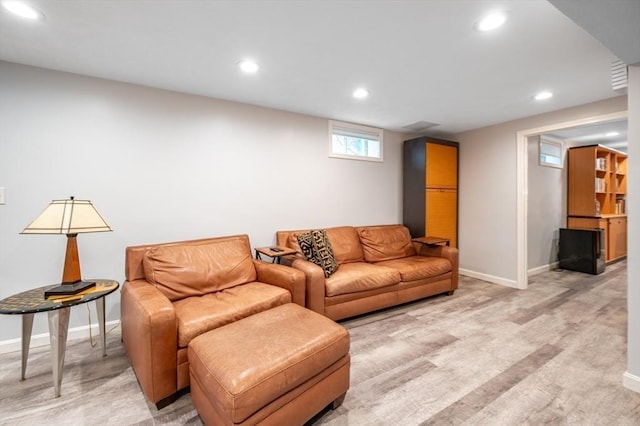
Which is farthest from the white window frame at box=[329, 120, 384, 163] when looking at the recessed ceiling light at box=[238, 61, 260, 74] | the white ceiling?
the recessed ceiling light at box=[238, 61, 260, 74]

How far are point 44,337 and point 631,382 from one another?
171 inches

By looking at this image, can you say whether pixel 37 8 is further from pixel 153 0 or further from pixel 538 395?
pixel 538 395

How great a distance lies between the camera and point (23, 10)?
5.21ft

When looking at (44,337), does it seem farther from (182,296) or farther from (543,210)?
(543,210)

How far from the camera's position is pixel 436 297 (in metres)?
3.47

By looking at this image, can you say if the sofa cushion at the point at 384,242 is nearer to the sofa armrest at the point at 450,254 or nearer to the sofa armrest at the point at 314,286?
the sofa armrest at the point at 450,254

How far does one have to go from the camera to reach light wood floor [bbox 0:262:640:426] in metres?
1.55

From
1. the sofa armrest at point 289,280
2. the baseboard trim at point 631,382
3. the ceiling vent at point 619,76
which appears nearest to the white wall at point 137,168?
the sofa armrest at point 289,280

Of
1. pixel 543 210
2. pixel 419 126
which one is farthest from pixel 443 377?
pixel 543 210

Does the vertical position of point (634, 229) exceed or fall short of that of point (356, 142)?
it falls short

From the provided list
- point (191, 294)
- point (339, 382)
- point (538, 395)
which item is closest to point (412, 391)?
point (339, 382)

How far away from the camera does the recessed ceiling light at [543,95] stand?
9.41 ft

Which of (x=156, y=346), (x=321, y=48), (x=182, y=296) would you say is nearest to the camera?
(x=156, y=346)

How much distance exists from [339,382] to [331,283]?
1.13 m
